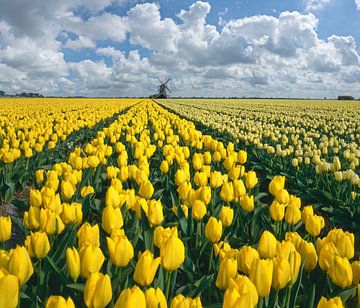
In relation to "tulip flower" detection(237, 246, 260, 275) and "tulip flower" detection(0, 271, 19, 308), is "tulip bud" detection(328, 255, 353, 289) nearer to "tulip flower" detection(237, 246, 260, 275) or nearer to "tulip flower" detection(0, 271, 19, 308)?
"tulip flower" detection(237, 246, 260, 275)

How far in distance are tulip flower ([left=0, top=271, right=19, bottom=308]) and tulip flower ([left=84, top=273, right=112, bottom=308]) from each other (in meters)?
0.26

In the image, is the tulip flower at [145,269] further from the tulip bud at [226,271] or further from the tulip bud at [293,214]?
the tulip bud at [293,214]

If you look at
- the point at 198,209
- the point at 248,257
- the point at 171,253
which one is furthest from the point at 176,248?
the point at 198,209

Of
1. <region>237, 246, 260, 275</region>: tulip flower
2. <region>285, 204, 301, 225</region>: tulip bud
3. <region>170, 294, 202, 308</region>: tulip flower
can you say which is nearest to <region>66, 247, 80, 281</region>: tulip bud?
<region>170, 294, 202, 308</region>: tulip flower

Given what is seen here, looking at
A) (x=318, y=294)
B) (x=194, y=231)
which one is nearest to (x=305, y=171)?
(x=194, y=231)

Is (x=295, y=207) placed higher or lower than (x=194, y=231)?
higher

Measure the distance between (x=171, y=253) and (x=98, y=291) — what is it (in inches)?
17.2

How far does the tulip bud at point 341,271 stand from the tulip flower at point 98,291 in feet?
3.34

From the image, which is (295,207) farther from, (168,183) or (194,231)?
(168,183)

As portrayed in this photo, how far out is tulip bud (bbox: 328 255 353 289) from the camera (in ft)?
5.73

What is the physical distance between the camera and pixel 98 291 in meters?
1.46

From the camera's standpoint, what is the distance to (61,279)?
6.53ft

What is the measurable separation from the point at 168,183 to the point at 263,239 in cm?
278

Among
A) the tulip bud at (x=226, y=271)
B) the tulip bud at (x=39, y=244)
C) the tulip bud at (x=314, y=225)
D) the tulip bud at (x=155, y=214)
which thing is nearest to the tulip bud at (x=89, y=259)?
the tulip bud at (x=39, y=244)
